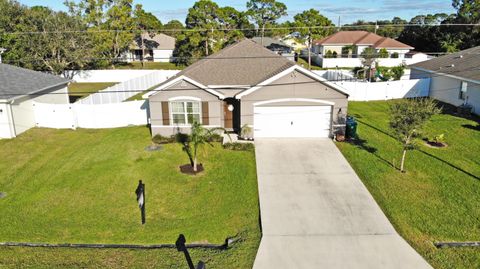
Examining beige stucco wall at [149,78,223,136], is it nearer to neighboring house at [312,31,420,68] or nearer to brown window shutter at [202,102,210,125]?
brown window shutter at [202,102,210,125]

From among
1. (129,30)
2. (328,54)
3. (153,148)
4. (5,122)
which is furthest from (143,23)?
(153,148)

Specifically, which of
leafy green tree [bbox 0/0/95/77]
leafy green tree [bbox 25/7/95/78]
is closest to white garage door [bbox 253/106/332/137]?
leafy green tree [bbox 0/0/95/77]

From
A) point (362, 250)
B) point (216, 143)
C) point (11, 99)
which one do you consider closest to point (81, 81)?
point (11, 99)

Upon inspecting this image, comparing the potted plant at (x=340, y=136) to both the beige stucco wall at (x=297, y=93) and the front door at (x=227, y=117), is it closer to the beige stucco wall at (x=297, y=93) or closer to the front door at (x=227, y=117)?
the beige stucco wall at (x=297, y=93)

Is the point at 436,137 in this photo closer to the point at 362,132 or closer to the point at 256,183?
the point at 362,132

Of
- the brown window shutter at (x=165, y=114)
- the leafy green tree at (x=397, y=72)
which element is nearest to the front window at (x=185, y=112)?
the brown window shutter at (x=165, y=114)
